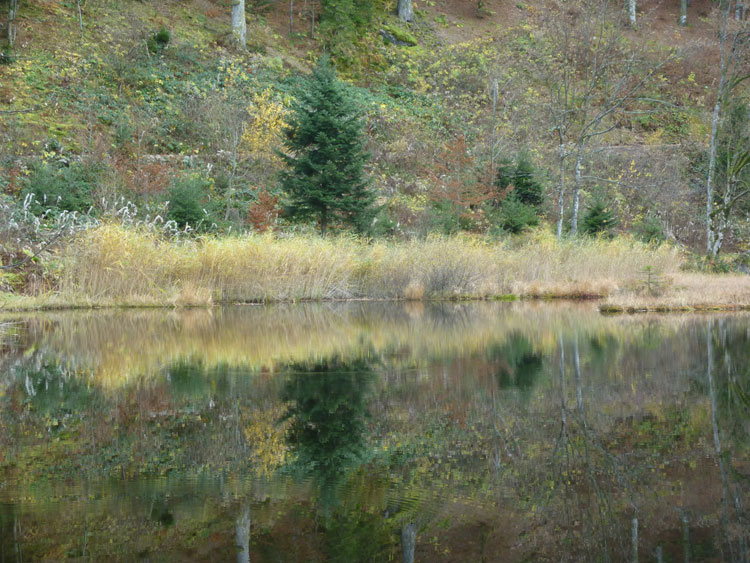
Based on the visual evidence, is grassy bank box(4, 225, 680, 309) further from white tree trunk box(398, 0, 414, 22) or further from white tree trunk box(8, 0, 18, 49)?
white tree trunk box(398, 0, 414, 22)

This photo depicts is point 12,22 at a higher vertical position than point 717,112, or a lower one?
higher

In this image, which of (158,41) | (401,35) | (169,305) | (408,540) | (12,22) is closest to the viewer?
(408,540)

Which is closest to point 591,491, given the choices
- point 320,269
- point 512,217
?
point 320,269

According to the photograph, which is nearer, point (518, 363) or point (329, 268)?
point (518, 363)

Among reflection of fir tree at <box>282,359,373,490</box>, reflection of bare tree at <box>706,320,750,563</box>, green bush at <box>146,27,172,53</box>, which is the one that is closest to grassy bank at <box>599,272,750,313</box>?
reflection of fir tree at <box>282,359,373,490</box>

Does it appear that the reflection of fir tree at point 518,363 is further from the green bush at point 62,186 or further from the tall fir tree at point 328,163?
the green bush at point 62,186

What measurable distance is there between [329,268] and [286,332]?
7.35m

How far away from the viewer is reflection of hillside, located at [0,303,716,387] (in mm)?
8883

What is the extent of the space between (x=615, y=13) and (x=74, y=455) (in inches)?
938

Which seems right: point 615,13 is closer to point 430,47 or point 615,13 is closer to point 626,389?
point 430,47

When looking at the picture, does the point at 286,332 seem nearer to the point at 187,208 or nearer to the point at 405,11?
the point at 187,208

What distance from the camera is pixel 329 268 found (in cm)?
1878

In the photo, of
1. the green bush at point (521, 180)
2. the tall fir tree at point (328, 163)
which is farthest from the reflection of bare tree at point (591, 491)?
the green bush at point (521, 180)

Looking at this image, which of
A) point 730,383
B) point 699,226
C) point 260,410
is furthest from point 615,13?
point 260,410
